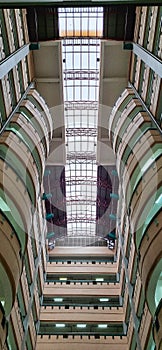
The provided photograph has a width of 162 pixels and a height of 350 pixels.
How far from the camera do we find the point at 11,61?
2620 cm

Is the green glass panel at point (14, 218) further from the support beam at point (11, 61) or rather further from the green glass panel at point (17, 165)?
the support beam at point (11, 61)

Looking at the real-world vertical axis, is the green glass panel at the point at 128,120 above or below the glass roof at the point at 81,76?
below

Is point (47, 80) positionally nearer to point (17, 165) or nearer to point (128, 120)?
point (128, 120)

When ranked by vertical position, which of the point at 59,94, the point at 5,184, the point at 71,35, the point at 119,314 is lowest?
the point at 119,314

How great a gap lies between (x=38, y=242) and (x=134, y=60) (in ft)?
67.2

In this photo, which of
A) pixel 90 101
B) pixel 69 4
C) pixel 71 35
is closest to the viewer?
pixel 69 4

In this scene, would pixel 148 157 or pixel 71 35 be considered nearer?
pixel 148 157

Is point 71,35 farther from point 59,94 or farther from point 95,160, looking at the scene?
point 95,160

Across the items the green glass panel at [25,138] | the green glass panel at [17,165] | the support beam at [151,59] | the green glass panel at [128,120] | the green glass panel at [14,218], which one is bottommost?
the green glass panel at [14,218]

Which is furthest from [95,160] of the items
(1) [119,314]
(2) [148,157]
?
(2) [148,157]

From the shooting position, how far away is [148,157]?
22094 millimetres

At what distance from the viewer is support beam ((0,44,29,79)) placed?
78.9 feet

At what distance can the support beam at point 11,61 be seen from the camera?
24.1 meters

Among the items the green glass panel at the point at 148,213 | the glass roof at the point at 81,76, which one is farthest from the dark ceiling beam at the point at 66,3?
the glass roof at the point at 81,76
